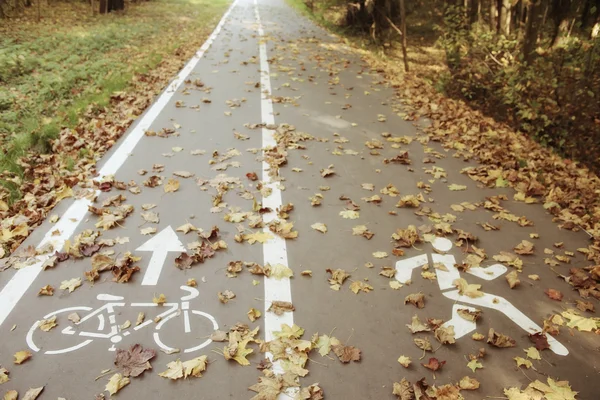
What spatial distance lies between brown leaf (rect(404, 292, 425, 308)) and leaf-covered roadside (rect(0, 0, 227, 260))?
3778 mm

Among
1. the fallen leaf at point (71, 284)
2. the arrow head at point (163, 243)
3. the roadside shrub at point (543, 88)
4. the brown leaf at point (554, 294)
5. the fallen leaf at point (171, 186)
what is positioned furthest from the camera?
the roadside shrub at point (543, 88)

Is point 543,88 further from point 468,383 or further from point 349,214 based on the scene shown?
point 468,383

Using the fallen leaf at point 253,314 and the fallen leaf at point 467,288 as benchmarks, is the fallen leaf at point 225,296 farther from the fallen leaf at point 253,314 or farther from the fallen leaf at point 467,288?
the fallen leaf at point 467,288

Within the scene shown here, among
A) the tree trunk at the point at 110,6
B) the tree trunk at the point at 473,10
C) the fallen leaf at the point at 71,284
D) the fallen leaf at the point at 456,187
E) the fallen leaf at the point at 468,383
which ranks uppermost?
the tree trunk at the point at 110,6

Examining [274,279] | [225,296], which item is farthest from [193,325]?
[274,279]

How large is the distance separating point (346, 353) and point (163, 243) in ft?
7.02

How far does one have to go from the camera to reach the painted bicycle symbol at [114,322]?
3.02 meters

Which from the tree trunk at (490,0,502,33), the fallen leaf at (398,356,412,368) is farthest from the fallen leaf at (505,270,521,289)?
the tree trunk at (490,0,502,33)

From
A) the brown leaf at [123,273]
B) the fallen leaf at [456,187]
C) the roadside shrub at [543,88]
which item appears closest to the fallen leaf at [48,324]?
the brown leaf at [123,273]

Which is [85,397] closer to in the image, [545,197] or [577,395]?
[577,395]

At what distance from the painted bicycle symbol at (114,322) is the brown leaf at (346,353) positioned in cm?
96

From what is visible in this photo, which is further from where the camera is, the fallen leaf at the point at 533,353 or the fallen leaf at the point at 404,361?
the fallen leaf at the point at 533,353

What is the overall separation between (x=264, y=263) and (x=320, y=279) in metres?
0.57

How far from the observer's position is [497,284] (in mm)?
3828
